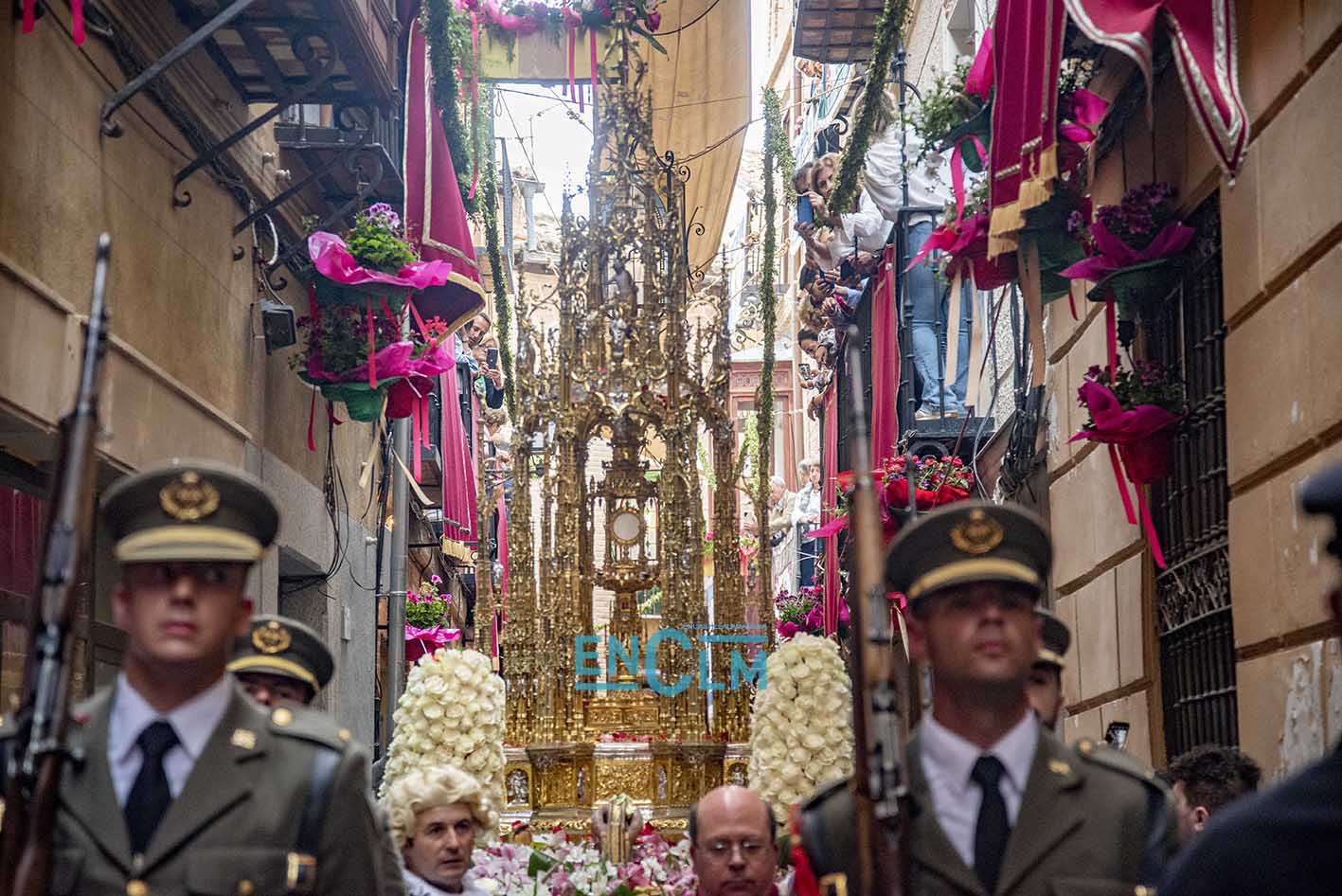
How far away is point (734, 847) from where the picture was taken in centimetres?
543

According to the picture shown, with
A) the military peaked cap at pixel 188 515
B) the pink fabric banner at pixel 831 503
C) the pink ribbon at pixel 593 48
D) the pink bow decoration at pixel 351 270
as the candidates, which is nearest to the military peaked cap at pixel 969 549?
the military peaked cap at pixel 188 515

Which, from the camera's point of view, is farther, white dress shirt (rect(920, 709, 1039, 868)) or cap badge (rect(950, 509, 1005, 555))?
cap badge (rect(950, 509, 1005, 555))

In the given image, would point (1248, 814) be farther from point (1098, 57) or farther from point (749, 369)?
point (749, 369)

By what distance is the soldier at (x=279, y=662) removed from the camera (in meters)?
5.20

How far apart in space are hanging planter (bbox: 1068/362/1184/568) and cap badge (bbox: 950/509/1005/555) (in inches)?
191

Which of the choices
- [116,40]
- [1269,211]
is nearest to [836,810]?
[1269,211]

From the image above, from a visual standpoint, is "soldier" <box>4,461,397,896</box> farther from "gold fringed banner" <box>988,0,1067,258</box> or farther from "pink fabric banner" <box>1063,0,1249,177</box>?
"gold fringed banner" <box>988,0,1067,258</box>

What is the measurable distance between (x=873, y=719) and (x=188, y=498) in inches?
57.1

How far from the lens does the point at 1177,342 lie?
9.27 meters

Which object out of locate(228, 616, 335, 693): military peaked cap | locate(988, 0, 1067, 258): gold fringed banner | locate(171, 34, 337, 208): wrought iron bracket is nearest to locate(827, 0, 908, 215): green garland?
locate(988, 0, 1067, 258): gold fringed banner

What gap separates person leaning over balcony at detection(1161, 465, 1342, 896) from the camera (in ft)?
7.73

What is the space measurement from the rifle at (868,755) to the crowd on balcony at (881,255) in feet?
26.3

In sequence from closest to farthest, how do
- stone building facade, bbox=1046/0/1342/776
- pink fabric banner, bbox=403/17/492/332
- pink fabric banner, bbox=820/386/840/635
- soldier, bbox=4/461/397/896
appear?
soldier, bbox=4/461/397/896, stone building facade, bbox=1046/0/1342/776, pink fabric banner, bbox=403/17/492/332, pink fabric banner, bbox=820/386/840/635

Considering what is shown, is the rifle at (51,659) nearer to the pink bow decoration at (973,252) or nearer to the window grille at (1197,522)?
the window grille at (1197,522)
